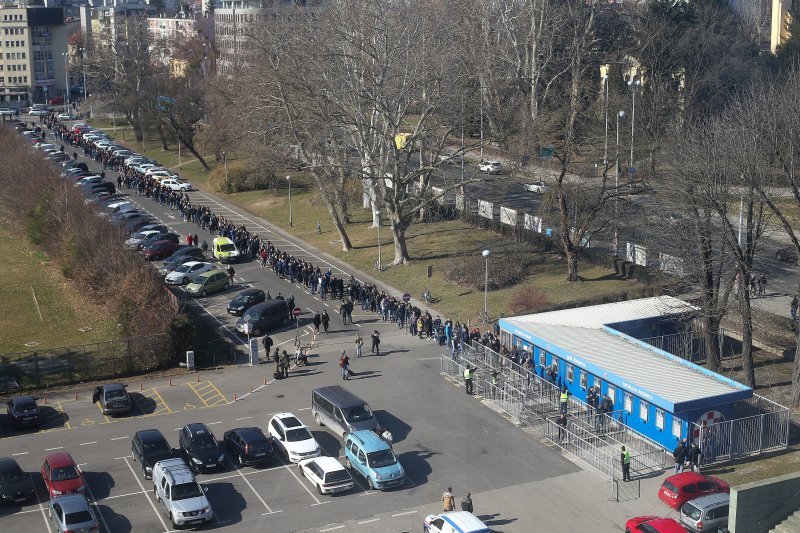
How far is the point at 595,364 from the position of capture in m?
36.3

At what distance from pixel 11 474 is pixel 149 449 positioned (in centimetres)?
407

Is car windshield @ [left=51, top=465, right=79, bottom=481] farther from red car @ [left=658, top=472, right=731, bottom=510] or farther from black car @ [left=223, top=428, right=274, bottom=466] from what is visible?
red car @ [left=658, top=472, right=731, bottom=510]

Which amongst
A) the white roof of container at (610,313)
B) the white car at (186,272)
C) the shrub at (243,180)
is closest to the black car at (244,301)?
the white car at (186,272)

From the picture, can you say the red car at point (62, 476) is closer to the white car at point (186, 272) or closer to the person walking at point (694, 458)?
the person walking at point (694, 458)

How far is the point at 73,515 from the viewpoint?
2730 cm

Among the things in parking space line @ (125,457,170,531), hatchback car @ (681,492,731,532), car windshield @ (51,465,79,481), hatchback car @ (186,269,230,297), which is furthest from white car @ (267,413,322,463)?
hatchback car @ (186,269,230,297)

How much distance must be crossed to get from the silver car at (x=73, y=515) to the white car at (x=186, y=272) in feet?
85.4

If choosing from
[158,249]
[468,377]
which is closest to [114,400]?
[468,377]

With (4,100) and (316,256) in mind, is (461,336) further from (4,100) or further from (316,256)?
(4,100)

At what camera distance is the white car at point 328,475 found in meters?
30.2

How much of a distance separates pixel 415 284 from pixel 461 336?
37.6 feet

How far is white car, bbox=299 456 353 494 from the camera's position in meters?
30.2

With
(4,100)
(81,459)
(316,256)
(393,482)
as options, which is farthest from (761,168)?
(4,100)

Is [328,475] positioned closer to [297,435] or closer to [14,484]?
[297,435]
